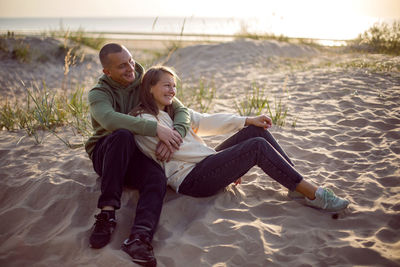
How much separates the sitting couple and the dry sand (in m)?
0.15

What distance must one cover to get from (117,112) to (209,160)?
2.58 feet

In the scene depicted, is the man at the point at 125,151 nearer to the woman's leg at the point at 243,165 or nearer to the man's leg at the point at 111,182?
the man's leg at the point at 111,182

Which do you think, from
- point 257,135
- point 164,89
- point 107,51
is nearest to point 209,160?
point 257,135

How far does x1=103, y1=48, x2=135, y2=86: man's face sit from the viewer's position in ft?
7.88

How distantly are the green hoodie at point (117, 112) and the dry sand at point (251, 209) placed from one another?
1.88 ft

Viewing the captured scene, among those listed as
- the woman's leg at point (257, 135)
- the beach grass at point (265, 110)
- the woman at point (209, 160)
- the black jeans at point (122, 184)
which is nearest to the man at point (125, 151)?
the black jeans at point (122, 184)

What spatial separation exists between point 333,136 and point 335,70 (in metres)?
3.07

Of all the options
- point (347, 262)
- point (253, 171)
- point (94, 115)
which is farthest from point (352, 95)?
point (94, 115)

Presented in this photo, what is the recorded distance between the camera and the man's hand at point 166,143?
2.23 m

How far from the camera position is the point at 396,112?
398 cm

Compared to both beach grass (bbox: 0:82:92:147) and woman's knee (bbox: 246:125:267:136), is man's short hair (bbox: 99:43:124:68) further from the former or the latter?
beach grass (bbox: 0:82:92:147)

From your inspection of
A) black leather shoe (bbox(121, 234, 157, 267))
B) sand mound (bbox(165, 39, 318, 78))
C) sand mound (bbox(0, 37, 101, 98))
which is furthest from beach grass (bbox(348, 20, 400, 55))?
black leather shoe (bbox(121, 234, 157, 267))

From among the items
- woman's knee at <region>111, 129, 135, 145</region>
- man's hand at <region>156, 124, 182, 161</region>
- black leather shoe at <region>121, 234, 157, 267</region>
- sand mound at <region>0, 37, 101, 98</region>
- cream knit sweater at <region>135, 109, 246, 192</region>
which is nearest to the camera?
black leather shoe at <region>121, 234, 157, 267</region>

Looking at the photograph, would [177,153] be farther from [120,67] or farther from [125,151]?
[120,67]
